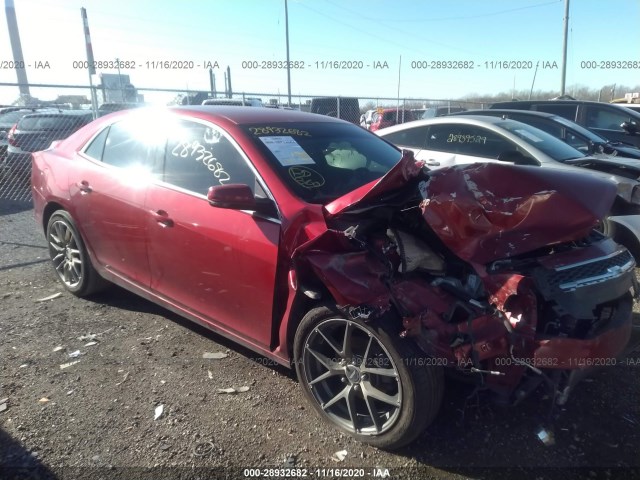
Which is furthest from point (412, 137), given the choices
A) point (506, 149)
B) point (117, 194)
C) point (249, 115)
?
point (117, 194)

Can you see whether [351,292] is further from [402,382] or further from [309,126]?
[309,126]

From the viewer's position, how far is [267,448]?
2629 millimetres

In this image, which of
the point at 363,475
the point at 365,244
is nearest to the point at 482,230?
the point at 365,244

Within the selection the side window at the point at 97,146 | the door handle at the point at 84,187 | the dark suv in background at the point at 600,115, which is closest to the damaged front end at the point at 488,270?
the door handle at the point at 84,187

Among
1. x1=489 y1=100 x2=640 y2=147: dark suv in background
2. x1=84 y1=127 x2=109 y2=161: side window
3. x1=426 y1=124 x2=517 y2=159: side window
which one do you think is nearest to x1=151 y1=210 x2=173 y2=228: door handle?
x1=84 y1=127 x2=109 y2=161: side window

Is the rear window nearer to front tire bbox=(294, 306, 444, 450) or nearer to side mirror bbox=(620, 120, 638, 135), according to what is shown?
front tire bbox=(294, 306, 444, 450)

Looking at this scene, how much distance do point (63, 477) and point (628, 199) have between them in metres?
3.37

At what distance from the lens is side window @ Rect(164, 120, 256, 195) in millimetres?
3188

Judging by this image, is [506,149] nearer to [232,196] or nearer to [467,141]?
[467,141]

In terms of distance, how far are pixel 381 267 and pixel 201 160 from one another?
5.10ft

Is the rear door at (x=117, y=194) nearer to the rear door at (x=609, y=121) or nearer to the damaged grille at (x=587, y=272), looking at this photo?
the damaged grille at (x=587, y=272)

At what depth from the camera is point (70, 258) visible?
453 centimetres

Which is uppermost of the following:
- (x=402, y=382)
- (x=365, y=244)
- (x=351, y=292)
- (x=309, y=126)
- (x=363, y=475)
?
(x=309, y=126)

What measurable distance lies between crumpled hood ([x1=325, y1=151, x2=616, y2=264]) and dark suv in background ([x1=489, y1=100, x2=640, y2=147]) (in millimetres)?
7532
